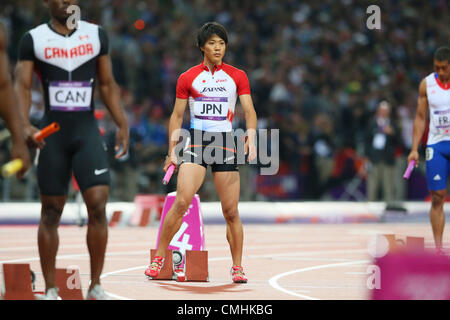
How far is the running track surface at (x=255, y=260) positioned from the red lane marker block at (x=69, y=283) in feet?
2.35

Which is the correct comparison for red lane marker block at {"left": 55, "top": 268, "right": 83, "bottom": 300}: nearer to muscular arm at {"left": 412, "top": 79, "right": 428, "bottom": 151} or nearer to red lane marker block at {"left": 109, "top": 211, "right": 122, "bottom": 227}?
muscular arm at {"left": 412, "top": 79, "right": 428, "bottom": 151}

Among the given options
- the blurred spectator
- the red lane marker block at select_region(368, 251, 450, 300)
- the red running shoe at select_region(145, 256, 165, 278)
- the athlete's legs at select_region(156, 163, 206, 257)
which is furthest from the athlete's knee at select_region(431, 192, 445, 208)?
the blurred spectator

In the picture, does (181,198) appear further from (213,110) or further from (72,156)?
(72,156)

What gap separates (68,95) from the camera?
22.6 feet

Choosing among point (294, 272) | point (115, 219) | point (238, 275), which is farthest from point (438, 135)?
point (115, 219)

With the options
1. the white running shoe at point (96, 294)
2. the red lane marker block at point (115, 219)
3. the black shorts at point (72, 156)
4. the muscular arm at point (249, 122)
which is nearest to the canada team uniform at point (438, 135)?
the muscular arm at point (249, 122)

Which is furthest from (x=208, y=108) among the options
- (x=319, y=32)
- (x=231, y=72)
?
(x=319, y=32)

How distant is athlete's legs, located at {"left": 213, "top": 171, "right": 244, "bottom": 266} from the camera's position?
8986 mm

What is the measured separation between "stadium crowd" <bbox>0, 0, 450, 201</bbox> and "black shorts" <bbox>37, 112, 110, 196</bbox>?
10.9 meters

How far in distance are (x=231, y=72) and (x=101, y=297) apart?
3.09 metres

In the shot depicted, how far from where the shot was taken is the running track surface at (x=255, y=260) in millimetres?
8242

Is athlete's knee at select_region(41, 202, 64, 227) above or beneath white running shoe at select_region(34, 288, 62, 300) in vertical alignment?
above

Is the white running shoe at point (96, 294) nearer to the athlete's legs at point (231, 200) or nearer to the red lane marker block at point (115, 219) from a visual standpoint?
the athlete's legs at point (231, 200)

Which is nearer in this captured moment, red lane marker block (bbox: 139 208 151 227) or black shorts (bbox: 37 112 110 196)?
black shorts (bbox: 37 112 110 196)
